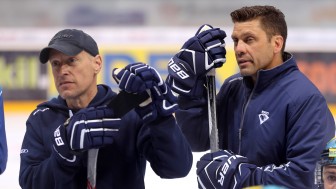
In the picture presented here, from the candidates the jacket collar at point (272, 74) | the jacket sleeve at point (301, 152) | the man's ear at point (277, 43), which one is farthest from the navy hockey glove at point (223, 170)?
the man's ear at point (277, 43)

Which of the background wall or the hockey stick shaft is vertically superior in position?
the background wall

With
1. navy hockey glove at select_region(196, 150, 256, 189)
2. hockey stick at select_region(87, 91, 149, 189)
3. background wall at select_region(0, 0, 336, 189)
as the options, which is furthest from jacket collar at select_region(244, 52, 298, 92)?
background wall at select_region(0, 0, 336, 189)

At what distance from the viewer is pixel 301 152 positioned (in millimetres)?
2340

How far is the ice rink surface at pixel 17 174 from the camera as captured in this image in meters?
3.77

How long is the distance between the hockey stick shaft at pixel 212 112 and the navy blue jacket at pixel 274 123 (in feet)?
0.16

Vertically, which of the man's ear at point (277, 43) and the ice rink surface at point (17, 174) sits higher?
the man's ear at point (277, 43)

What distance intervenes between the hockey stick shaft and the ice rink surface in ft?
3.81

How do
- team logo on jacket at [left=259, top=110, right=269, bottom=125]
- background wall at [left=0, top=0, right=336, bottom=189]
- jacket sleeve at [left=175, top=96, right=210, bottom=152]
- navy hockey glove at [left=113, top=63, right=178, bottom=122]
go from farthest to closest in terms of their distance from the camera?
background wall at [left=0, top=0, right=336, bottom=189] → jacket sleeve at [left=175, top=96, right=210, bottom=152] → team logo on jacket at [left=259, top=110, right=269, bottom=125] → navy hockey glove at [left=113, top=63, right=178, bottom=122]

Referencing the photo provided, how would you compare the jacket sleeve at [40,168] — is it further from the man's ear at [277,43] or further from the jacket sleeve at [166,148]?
the man's ear at [277,43]

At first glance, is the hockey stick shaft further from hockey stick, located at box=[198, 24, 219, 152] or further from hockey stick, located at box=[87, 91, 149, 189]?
hockey stick, located at box=[87, 91, 149, 189]

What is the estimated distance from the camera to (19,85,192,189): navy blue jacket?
2297 millimetres

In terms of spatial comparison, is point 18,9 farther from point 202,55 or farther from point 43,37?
point 202,55

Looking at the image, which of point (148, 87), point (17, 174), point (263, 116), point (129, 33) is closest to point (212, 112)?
point (263, 116)

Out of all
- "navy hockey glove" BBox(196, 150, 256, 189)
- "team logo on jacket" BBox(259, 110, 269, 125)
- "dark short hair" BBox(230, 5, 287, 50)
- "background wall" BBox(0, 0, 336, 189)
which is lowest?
"navy hockey glove" BBox(196, 150, 256, 189)
